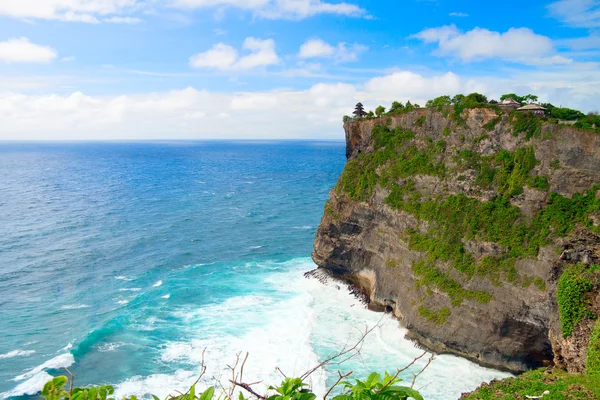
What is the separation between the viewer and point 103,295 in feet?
132

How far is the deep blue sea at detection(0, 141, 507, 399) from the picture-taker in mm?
29109


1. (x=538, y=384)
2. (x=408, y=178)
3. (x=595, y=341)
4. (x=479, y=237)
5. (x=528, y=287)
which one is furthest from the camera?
(x=408, y=178)

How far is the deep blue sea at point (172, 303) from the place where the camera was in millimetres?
29109

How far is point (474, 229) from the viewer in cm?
3200

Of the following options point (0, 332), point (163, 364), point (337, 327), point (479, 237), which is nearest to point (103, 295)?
point (0, 332)

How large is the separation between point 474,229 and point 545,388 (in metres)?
14.3

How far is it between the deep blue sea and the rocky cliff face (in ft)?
8.67

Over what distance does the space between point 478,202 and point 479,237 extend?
3151 millimetres

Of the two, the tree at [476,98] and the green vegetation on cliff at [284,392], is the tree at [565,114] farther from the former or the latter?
the green vegetation on cliff at [284,392]

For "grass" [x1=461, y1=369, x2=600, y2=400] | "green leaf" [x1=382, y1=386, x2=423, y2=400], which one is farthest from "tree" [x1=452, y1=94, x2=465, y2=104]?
"green leaf" [x1=382, y1=386, x2=423, y2=400]

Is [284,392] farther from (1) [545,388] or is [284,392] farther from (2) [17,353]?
(2) [17,353]

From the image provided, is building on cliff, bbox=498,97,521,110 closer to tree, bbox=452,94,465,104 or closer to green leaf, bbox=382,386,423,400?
tree, bbox=452,94,465,104

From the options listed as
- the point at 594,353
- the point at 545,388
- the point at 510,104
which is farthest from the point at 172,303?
the point at 510,104

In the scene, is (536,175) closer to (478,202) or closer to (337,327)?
(478,202)
